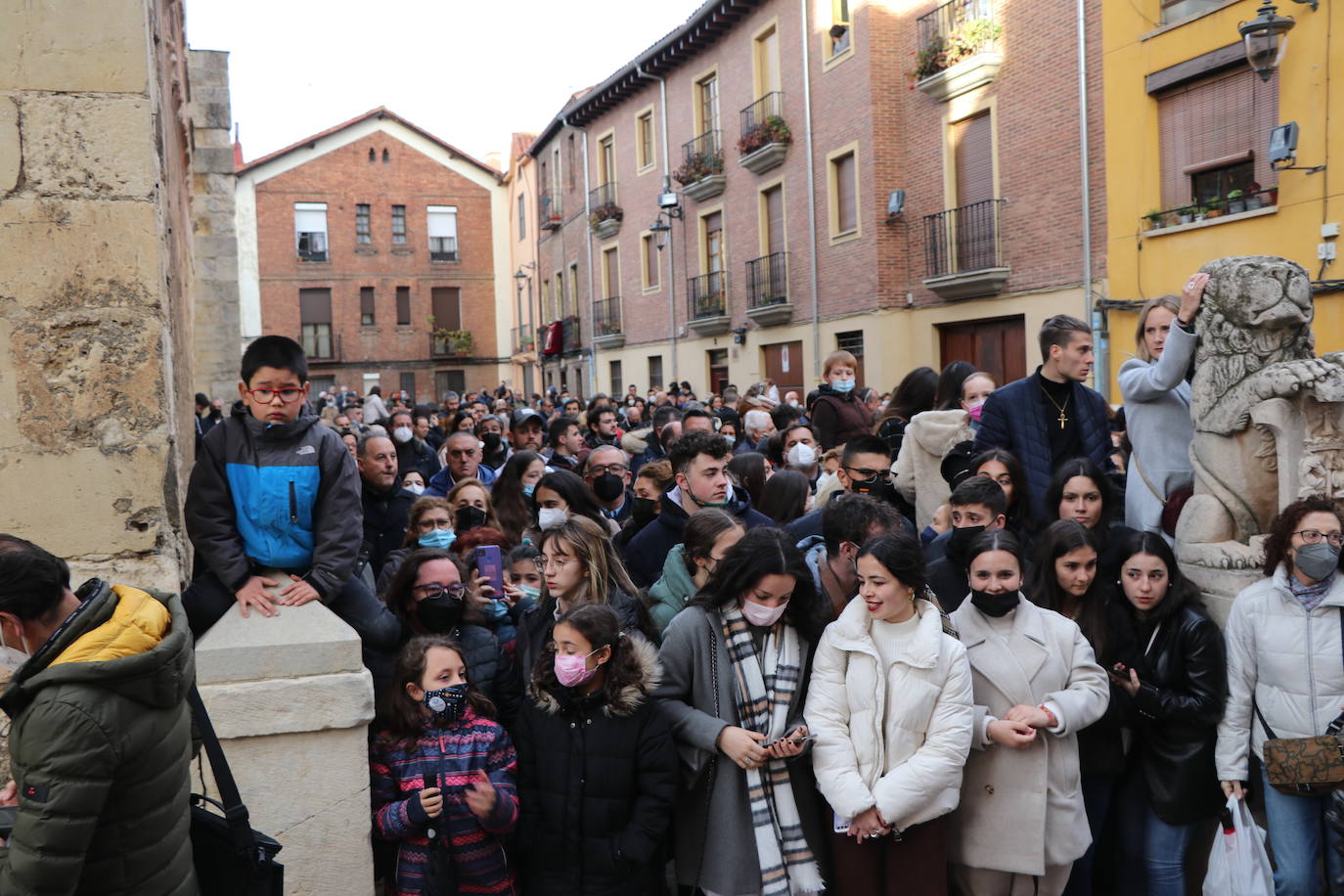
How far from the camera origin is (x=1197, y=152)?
12.1 meters

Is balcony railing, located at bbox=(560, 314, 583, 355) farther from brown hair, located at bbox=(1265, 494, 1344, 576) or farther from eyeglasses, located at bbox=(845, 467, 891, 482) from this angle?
brown hair, located at bbox=(1265, 494, 1344, 576)

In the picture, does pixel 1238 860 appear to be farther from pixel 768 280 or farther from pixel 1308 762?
pixel 768 280

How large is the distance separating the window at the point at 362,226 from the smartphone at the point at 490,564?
36.5 m

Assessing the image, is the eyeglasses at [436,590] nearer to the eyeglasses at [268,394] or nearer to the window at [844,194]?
the eyeglasses at [268,394]

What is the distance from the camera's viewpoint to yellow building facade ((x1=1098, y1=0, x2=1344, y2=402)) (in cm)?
1075

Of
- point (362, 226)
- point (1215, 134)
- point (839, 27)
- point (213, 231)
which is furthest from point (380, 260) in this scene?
point (1215, 134)

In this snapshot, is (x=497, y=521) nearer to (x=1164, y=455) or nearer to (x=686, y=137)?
(x=1164, y=455)

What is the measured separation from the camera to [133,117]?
3318mm

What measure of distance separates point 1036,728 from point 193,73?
1064cm

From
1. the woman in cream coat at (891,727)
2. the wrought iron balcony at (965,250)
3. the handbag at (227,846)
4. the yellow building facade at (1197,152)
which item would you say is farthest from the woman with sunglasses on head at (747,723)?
the wrought iron balcony at (965,250)

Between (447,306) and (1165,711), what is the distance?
126ft

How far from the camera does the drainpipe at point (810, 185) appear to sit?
1892cm

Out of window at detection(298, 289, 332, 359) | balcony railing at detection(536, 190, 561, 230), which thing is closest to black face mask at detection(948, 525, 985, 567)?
balcony railing at detection(536, 190, 561, 230)

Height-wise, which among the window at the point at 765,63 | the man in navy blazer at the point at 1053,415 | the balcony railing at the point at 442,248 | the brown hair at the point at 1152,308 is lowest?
the man in navy blazer at the point at 1053,415
